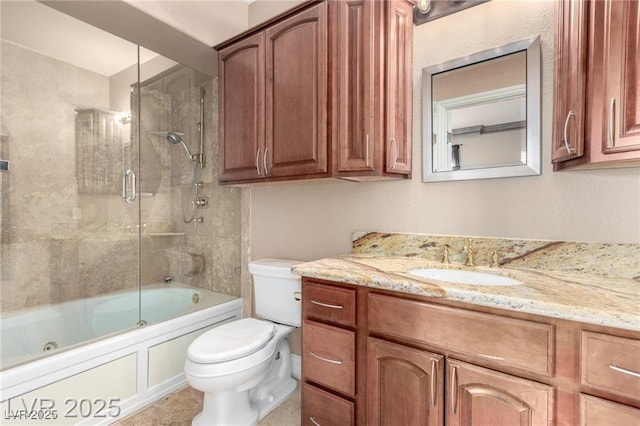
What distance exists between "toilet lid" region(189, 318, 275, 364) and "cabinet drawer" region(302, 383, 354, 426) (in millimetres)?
363

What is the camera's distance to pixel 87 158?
223cm

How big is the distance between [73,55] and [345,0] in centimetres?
202

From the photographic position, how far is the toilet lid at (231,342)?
1457 millimetres

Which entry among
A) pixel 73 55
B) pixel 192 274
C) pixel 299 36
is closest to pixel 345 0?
pixel 299 36

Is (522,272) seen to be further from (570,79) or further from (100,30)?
(100,30)

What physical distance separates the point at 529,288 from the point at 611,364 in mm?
280

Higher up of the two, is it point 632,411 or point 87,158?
point 87,158

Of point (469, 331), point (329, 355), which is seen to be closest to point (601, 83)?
point (469, 331)

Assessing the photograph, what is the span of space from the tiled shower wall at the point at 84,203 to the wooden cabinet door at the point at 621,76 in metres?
2.24

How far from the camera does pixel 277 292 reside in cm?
189

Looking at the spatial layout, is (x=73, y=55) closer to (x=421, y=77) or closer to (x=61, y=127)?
(x=61, y=127)

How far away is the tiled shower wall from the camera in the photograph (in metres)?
1.95

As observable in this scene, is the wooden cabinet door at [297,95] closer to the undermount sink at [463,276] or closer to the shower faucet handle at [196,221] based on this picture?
the undermount sink at [463,276]

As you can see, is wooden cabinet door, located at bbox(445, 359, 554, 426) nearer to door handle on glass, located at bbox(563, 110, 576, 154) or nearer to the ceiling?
door handle on glass, located at bbox(563, 110, 576, 154)
